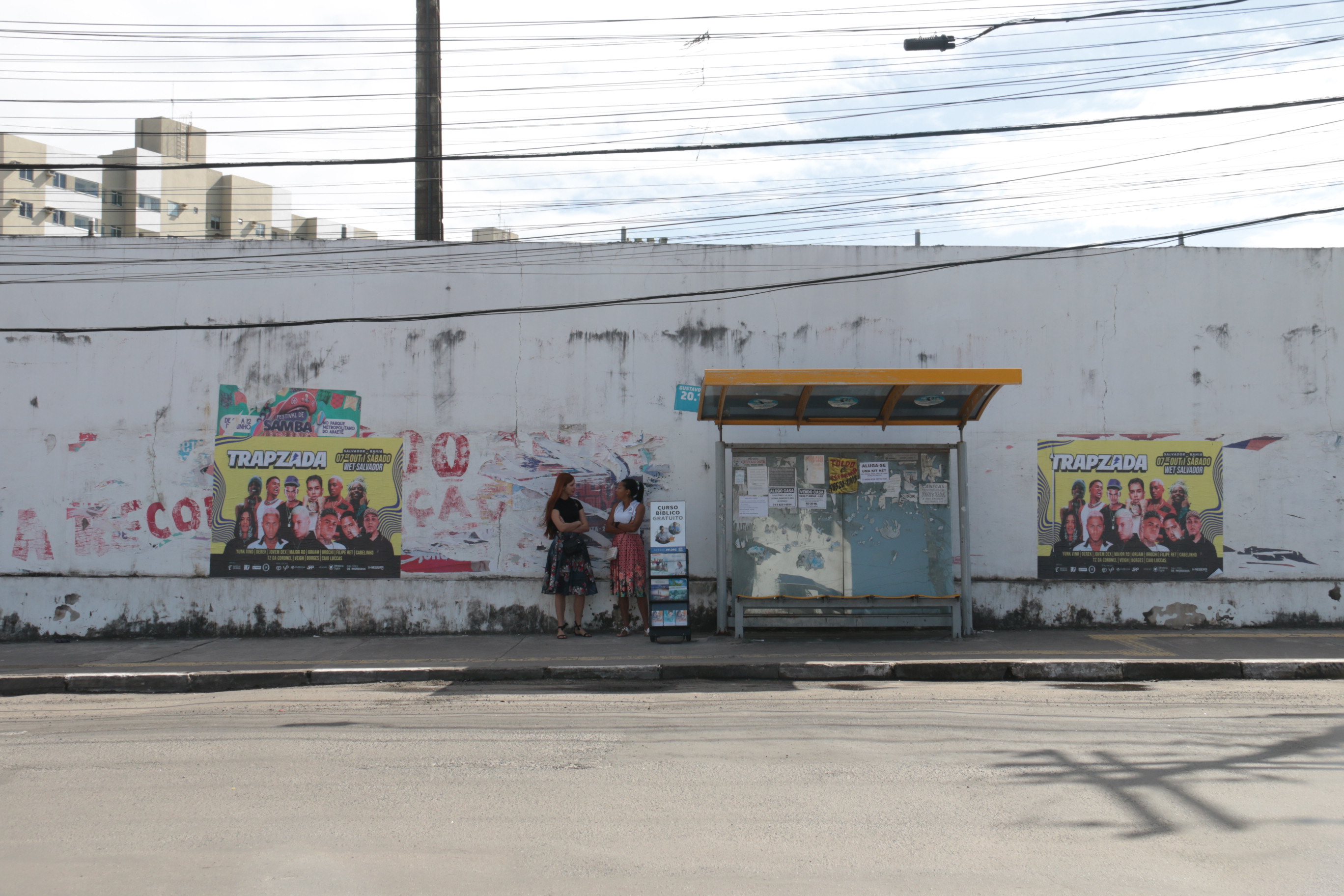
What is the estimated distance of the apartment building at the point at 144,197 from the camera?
59875 mm

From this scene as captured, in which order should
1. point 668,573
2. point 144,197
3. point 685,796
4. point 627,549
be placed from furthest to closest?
point 144,197 → point 627,549 → point 668,573 → point 685,796

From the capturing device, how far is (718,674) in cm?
862

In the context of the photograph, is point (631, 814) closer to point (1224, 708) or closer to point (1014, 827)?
point (1014, 827)

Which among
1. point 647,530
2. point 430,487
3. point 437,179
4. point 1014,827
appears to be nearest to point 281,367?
point 430,487

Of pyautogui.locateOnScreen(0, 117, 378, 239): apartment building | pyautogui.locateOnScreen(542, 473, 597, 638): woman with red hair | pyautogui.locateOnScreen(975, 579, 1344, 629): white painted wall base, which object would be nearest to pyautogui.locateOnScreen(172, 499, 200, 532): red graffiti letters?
pyautogui.locateOnScreen(542, 473, 597, 638): woman with red hair

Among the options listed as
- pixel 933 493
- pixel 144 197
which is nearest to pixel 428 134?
pixel 933 493

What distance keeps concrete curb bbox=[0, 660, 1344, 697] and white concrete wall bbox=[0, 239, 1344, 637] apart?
2.14 meters

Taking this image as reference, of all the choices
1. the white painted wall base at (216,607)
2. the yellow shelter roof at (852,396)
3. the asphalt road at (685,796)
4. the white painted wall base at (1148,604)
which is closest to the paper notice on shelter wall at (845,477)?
the yellow shelter roof at (852,396)

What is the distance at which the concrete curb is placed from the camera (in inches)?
335

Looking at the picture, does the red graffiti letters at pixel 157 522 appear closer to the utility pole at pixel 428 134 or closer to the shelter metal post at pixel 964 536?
the utility pole at pixel 428 134

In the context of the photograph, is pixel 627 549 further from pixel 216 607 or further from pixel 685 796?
pixel 685 796

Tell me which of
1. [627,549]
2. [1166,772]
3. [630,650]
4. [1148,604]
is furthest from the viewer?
[1148,604]

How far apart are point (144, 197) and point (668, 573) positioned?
66681 mm

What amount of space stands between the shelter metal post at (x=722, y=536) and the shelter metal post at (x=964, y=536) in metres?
2.46
